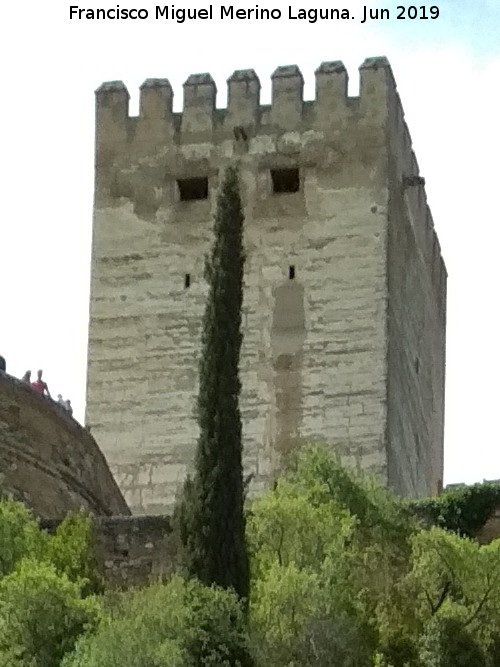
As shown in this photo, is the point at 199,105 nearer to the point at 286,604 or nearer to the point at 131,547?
the point at 131,547

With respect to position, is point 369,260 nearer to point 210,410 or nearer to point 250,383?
point 250,383

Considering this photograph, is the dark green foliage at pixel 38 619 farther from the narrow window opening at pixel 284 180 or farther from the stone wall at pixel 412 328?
the narrow window opening at pixel 284 180

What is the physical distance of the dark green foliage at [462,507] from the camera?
29062 mm

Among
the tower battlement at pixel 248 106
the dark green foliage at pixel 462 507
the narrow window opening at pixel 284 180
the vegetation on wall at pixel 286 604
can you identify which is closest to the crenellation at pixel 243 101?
the tower battlement at pixel 248 106

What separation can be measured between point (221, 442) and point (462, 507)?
4666 millimetres

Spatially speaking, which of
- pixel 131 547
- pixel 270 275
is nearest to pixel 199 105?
pixel 270 275

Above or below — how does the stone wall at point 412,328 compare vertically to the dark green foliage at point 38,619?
above

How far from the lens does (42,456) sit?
30.2 meters

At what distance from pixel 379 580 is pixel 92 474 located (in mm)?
7260

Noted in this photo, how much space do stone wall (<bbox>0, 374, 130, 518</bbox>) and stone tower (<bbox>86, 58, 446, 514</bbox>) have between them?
5.66 m

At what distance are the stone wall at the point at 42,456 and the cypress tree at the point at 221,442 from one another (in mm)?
3466

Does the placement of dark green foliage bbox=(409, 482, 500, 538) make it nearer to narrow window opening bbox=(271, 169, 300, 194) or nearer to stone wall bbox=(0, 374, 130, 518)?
stone wall bbox=(0, 374, 130, 518)

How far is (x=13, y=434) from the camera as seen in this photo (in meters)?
29.9

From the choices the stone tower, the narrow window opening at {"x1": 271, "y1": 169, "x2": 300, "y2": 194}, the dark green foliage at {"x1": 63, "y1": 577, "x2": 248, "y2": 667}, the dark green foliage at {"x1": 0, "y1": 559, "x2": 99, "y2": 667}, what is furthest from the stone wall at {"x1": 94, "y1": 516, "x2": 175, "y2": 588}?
the narrow window opening at {"x1": 271, "y1": 169, "x2": 300, "y2": 194}
